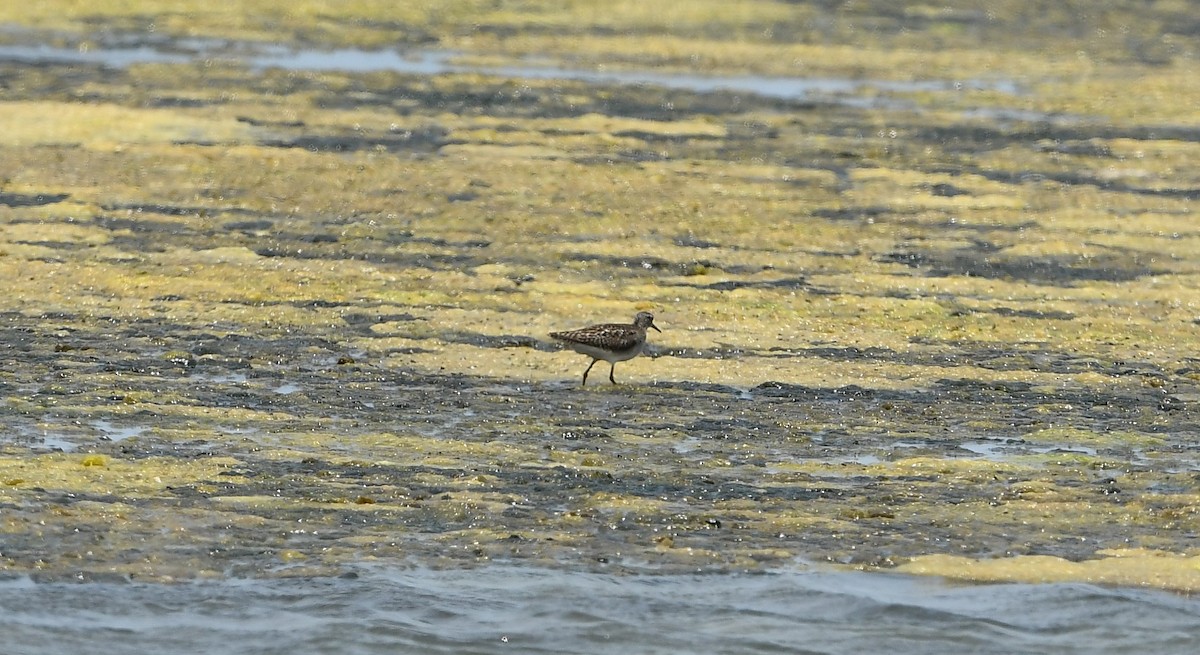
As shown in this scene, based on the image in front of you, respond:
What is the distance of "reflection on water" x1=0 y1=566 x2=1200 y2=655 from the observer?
7832 mm

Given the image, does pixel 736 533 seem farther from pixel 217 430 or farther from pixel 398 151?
pixel 398 151

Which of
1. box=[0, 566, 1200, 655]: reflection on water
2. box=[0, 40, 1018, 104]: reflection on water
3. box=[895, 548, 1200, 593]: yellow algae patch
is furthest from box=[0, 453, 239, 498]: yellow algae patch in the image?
box=[0, 40, 1018, 104]: reflection on water

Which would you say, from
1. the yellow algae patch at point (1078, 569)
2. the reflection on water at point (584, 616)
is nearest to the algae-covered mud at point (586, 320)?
the yellow algae patch at point (1078, 569)

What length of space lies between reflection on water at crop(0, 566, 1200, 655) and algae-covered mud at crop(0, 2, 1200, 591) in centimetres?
20

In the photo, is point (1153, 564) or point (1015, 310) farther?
point (1015, 310)

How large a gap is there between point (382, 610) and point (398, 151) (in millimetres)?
11816

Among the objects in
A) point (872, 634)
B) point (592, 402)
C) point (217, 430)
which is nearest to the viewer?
point (872, 634)

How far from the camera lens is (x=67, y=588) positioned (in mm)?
8117

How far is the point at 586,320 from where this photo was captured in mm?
13586

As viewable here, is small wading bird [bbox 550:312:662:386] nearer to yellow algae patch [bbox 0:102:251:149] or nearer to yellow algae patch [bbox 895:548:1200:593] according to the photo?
yellow algae patch [bbox 895:548:1200:593]

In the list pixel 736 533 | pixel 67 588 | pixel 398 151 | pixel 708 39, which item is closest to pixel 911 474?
pixel 736 533

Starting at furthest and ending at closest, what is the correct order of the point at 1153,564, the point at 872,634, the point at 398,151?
the point at 398,151, the point at 1153,564, the point at 872,634

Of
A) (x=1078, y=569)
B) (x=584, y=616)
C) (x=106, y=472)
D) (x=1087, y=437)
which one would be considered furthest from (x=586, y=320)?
(x=584, y=616)

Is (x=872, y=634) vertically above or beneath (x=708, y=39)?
beneath
